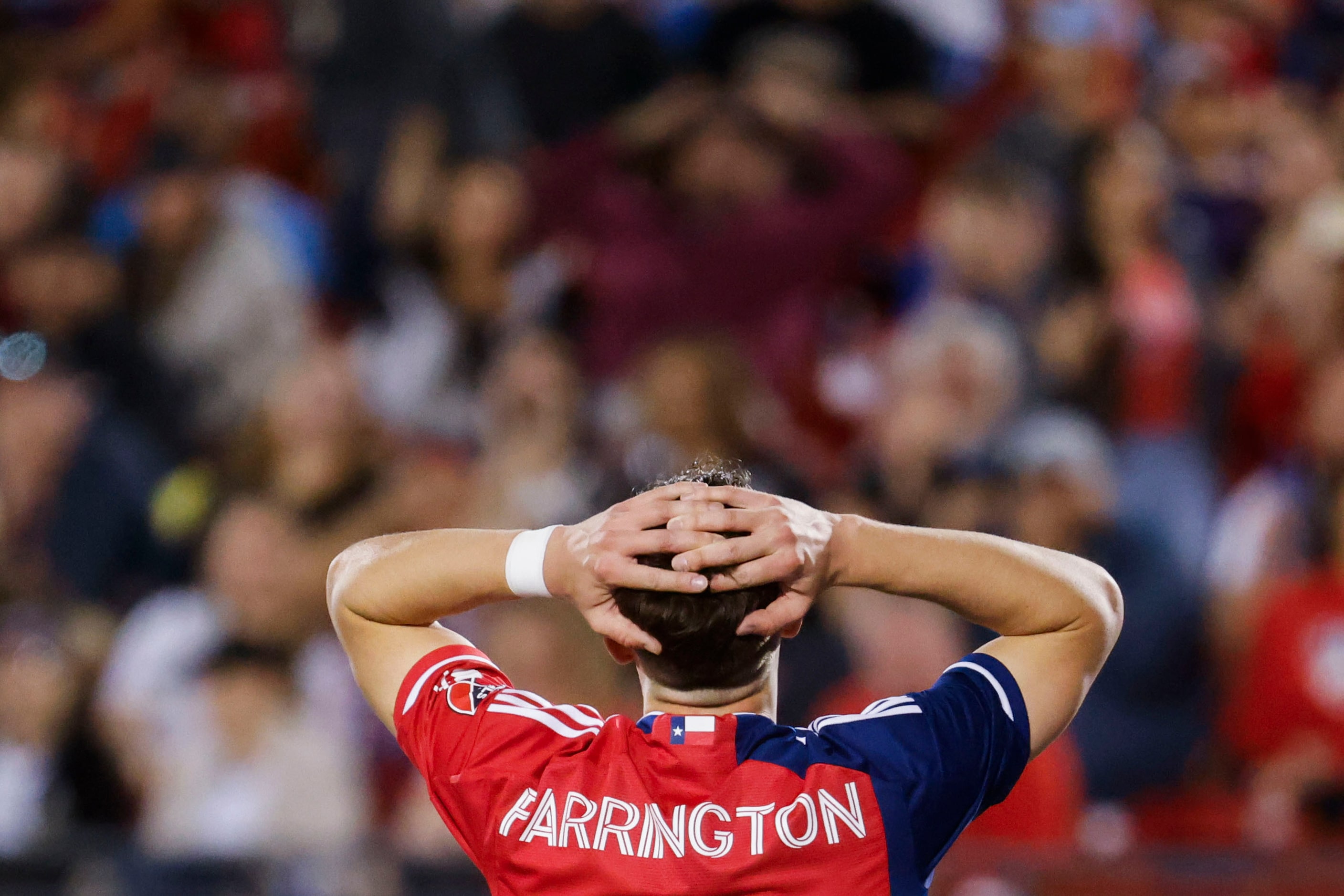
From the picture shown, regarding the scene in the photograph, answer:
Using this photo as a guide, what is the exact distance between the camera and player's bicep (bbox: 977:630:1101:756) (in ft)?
7.29

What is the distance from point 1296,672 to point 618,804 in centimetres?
390

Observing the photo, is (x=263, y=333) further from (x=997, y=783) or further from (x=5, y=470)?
(x=997, y=783)

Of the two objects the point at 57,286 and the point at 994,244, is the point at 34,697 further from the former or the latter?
the point at 994,244

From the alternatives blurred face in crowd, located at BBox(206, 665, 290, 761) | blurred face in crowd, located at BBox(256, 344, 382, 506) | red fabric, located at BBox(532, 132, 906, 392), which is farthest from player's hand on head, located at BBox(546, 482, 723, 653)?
red fabric, located at BBox(532, 132, 906, 392)

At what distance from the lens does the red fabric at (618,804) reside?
2.03 m

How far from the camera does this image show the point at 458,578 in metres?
2.33

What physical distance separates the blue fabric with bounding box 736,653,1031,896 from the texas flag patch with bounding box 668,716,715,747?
0.14ft

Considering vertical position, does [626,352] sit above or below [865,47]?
below

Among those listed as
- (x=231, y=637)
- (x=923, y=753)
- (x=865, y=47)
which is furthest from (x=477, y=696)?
(x=865, y=47)

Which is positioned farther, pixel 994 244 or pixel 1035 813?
pixel 994 244

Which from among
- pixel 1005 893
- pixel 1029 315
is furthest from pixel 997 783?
pixel 1029 315

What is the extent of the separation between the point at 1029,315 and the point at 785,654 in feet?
6.57

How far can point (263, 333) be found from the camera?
7168 millimetres

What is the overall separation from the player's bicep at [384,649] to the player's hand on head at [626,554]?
260mm
